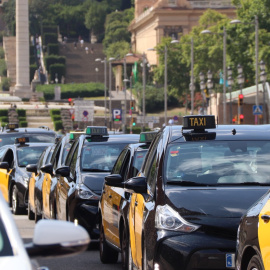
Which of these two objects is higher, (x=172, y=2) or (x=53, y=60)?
(x=172, y=2)

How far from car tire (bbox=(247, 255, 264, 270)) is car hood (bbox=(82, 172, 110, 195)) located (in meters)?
6.38

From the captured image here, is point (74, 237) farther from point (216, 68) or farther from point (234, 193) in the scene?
point (216, 68)

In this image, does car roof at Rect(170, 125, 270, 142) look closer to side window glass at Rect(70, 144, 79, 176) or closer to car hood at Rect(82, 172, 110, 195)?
car hood at Rect(82, 172, 110, 195)

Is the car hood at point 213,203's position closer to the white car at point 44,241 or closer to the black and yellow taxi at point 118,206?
the black and yellow taxi at point 118,206

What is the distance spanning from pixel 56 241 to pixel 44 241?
0.05 meters

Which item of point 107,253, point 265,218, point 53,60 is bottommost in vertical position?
point 107,253

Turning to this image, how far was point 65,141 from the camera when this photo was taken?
1650cm

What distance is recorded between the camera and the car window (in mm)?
4336

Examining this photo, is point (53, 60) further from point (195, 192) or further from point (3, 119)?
point (195, 192)

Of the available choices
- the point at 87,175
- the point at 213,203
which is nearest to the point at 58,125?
the point at 87,175

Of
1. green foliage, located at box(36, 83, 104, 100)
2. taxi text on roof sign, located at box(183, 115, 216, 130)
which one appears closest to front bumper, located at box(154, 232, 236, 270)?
taxi text on roof sign, located at box(183, 115, 216, 130)

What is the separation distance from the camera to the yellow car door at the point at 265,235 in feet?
21.0

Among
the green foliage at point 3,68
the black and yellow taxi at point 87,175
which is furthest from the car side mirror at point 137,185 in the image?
the green foliage at point 3,68

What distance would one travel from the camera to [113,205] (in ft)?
36.1
